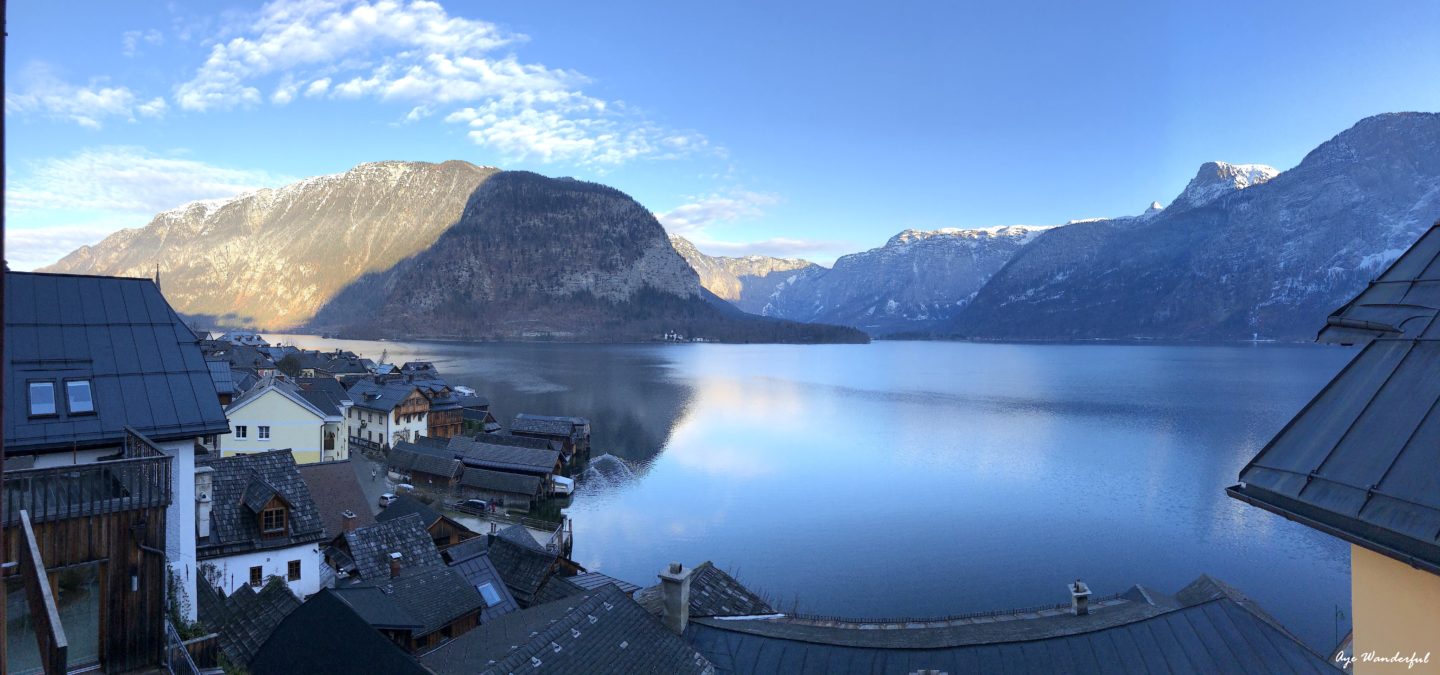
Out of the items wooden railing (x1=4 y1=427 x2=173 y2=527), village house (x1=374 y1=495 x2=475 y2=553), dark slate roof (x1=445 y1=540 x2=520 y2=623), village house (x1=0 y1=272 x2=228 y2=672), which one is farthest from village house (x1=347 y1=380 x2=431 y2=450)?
wooden railing (x1=4 y1=427 x2=173 y2=527)

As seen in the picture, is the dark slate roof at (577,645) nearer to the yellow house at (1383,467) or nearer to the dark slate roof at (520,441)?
the yellow house at (1383,467)

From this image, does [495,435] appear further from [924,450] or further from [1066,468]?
[1066,468]

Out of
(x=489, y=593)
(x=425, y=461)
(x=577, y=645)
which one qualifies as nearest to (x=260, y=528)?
(x=489, y=593)

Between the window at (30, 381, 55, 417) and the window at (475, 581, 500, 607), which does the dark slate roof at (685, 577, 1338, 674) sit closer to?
the window at (475, 581, 500, 607)

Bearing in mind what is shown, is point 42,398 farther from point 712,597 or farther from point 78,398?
point 712,597

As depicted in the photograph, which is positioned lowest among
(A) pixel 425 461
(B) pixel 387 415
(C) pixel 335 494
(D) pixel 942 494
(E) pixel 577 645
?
(D) pixel 942 494

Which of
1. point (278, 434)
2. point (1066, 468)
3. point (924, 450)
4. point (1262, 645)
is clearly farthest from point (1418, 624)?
point (924, 450)

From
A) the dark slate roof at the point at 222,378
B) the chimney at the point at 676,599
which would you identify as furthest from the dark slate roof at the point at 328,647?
the dark slate roof at the point at 222,378
